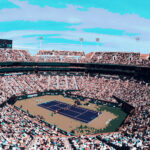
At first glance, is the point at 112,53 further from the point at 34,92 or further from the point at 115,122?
the point at 115,122

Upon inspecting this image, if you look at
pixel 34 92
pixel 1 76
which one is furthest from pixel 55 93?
pixel 1 76

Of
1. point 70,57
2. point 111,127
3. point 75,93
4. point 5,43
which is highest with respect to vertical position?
point 5,43

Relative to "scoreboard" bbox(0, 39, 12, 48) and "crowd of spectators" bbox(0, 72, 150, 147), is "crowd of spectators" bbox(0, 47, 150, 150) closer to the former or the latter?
"crowd of spectators" bbox(0, 72, 150, 147)

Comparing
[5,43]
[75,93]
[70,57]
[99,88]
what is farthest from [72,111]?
[5,43]

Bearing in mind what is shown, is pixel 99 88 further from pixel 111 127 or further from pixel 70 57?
pixel 111 127

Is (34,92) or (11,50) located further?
(11,50)

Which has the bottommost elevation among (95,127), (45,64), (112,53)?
(95,127)

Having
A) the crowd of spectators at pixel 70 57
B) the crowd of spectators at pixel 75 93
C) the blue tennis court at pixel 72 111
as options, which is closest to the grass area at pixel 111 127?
the crowd of spectators at pixel 75 93

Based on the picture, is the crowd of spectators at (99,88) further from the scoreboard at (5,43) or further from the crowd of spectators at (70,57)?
the scoreboard at (5,43)
